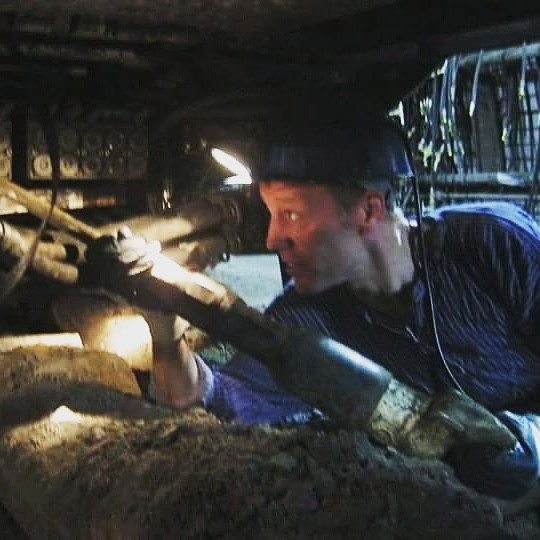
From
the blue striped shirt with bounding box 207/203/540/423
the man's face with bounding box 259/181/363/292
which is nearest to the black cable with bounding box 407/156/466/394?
the blue striped shirt with bounding box 207/203/540/423

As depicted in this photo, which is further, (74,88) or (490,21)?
(74,88)

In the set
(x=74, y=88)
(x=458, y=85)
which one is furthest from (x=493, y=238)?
(x=458, y=85)

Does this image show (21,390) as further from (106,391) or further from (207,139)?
(207,139)

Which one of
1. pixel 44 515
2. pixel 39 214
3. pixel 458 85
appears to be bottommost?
pixel 44 515

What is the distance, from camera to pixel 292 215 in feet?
7.30

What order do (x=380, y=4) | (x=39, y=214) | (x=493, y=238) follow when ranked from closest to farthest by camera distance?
(x=380, y=4), (x=39, y=214), (x=493, y=238)

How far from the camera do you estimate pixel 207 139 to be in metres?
2.78

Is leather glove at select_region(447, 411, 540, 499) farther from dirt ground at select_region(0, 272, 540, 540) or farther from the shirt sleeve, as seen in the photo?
the shirt sleeve

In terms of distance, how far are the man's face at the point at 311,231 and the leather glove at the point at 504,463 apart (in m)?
0.59

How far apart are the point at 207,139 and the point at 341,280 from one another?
29.3 inches

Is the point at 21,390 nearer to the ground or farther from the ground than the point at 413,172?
nearer to the ground

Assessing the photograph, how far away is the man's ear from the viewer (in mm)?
2254

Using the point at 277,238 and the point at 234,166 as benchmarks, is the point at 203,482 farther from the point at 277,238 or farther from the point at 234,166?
the point at 234,166

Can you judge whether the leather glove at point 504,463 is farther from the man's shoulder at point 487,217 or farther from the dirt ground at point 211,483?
the man's shoulder at point 487,217
